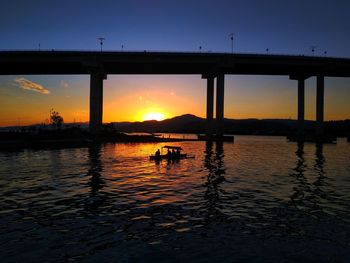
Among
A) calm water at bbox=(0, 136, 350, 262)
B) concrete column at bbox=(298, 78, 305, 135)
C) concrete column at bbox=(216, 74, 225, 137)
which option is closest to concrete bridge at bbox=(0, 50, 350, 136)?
concrete column at bbox=(216, 74, 225, 137)

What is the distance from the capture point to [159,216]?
1812 cm

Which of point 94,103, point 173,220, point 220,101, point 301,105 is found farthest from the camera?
point 301,105

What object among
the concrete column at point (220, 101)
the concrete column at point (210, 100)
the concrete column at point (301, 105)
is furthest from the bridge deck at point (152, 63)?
the concrete column at point (301, 105)

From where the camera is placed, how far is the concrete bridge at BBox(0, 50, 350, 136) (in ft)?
336

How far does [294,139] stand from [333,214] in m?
125

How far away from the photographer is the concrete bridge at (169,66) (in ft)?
336

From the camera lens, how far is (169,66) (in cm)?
11125

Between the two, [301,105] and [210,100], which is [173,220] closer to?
[210,100]

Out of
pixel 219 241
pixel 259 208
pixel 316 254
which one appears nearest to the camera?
pixel 316 254

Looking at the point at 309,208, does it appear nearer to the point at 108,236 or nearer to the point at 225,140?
the point at 108,236

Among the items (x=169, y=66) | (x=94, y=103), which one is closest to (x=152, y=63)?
(x=169, y=66)

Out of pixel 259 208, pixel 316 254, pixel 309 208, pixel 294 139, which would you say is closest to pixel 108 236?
pixel 316 254

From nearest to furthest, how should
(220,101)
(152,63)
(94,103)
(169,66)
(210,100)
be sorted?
(152,63), (94,103), (169,66), (220,101), (210,100)

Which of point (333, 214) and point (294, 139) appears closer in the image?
point (333, 214)
